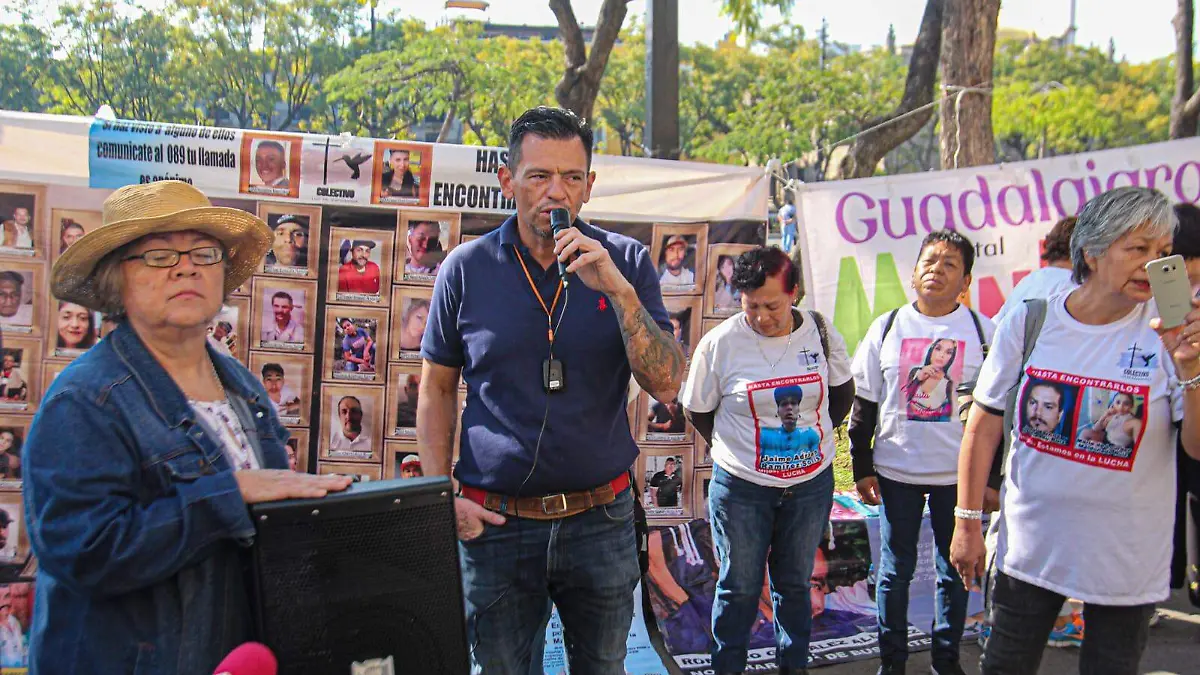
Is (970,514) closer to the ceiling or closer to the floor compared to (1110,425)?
closer to the floor

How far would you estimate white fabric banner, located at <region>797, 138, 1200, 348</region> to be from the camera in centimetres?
483

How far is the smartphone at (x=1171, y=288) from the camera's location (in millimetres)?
2197

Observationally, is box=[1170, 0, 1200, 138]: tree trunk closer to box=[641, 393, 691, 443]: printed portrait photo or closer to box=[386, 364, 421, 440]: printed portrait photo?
box=[641, 393, 691, 443]: printed portrait photo

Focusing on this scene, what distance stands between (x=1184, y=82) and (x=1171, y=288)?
39.1 feet

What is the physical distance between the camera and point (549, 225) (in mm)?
2340

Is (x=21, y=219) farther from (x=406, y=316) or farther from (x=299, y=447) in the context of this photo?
(x=406, y=316)

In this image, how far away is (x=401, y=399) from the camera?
395cm

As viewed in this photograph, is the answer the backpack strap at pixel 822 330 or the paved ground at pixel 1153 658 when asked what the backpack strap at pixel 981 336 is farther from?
the paved ground at pixel 1153 658

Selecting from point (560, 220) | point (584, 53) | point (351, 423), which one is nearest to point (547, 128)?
point (560, 220)

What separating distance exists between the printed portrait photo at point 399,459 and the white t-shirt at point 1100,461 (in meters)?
2.45

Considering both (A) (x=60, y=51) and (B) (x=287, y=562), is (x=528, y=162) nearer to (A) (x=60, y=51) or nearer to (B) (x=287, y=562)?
(B) (x=287, y=562)

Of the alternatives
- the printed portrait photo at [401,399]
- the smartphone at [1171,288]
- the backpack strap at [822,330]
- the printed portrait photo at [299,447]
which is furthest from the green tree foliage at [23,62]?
the smartphone at [1171,288]

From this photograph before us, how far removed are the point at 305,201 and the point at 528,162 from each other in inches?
74.8

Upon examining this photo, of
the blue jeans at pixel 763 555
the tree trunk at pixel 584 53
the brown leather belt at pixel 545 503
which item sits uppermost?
the tree trunk at pixel 584 53
